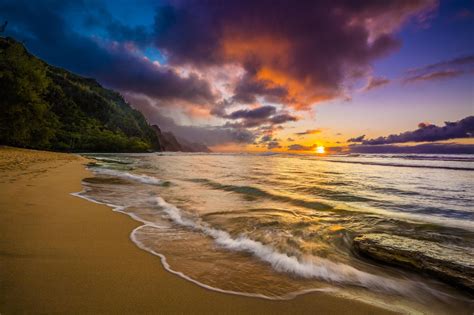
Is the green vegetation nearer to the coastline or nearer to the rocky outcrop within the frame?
the coastline

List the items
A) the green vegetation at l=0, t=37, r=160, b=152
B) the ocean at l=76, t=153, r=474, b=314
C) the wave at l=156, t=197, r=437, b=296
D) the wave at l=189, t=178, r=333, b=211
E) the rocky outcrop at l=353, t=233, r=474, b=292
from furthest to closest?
the green vegetation at l=0, t=37, r=160, b=152 < the wave at l=189, t=178, r=333, b=211 < the rocky outcrop at l=353, t=233, r=474, b=292 < the wave at l=156, t=197, r=437, b=296 < the ocean at l=76, t=153, r=474, b=314

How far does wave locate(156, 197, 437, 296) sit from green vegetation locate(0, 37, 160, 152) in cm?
3719

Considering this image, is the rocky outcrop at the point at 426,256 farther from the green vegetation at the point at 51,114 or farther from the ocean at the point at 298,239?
the green vegetation at the point at 51,114

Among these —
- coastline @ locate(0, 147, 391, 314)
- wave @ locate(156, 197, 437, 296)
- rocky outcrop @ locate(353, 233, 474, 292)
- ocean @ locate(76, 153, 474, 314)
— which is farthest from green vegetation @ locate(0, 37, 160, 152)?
rocky outcrop @ locate(353, 233, 474, 292)

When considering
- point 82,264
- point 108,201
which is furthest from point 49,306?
point 108,201

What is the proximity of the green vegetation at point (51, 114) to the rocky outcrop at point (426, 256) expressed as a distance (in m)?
38.9

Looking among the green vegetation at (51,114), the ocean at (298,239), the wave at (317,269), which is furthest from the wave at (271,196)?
the green vegetation at (51,114)

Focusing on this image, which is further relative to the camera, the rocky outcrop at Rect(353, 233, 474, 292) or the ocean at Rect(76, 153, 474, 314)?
the rocky outcrop at Rect(353, 233, 474, 292)

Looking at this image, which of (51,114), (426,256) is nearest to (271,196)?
(426,256)

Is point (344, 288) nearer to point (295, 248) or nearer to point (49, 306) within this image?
point (295, 248)

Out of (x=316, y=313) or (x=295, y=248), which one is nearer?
(x=316, y=313)

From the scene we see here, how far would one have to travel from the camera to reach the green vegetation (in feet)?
96.2

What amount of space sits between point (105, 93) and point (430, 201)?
673 feet

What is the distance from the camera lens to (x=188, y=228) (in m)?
4.86
